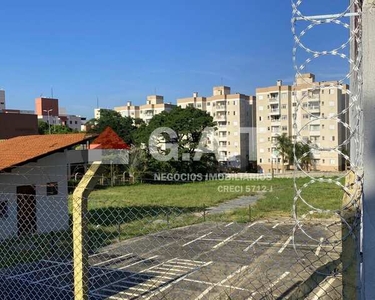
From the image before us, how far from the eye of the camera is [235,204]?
19.3m

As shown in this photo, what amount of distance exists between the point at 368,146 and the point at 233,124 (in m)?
47.0

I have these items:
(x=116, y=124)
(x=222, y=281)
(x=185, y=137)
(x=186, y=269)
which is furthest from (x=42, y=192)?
(x=116, y=124)

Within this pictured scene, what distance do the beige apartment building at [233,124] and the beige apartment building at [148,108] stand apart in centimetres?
770

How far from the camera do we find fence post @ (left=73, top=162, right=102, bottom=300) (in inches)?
83.7

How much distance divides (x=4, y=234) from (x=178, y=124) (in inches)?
914

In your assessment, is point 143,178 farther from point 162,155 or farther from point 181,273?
point 181,273

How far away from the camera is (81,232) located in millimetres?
2131

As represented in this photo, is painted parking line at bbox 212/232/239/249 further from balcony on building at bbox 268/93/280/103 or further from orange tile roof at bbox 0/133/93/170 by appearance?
balcony on building at bbox 268/93/280/103

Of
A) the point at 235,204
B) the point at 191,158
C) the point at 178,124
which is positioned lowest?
the point at 235,204

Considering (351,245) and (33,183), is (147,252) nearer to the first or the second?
(33,183)

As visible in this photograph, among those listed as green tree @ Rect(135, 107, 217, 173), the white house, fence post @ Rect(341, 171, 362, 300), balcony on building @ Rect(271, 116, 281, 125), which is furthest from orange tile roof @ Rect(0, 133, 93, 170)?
balcony on building @ Rect(271, 116, 281, 125)

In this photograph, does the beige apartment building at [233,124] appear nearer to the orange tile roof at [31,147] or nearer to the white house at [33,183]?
the orange tile roof at [31,147]

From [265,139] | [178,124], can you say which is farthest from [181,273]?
[265,139]

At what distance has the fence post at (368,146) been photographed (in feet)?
4.20
